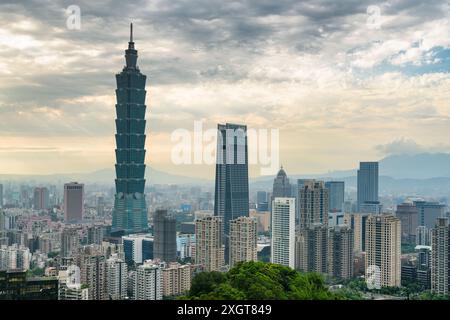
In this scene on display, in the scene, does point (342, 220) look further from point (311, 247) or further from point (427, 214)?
point (427, 214)

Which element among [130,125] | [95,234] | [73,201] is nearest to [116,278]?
[73,201]

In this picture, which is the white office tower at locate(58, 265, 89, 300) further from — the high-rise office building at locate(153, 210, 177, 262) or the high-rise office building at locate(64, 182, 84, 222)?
the high-rise office building at locate(153, 210, 177, 262)

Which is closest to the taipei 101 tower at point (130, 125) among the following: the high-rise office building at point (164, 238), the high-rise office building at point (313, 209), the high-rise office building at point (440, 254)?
the high-rise office building at point (164, 238)

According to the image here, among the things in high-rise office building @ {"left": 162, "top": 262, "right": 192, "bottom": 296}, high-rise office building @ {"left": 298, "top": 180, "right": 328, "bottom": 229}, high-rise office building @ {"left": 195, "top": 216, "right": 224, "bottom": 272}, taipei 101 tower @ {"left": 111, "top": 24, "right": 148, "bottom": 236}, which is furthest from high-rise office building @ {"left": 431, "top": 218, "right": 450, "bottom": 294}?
taipei 101 tower @ {"left": 111, "top": 24, "right": 148, "bottom": 236}

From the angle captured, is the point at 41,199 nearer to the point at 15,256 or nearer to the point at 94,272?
the point at 94,272

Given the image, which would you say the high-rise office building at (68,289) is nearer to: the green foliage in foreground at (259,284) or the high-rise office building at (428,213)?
the green foliage in foreground at (259,284)

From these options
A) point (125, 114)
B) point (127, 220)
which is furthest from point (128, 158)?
point (127, 220)
